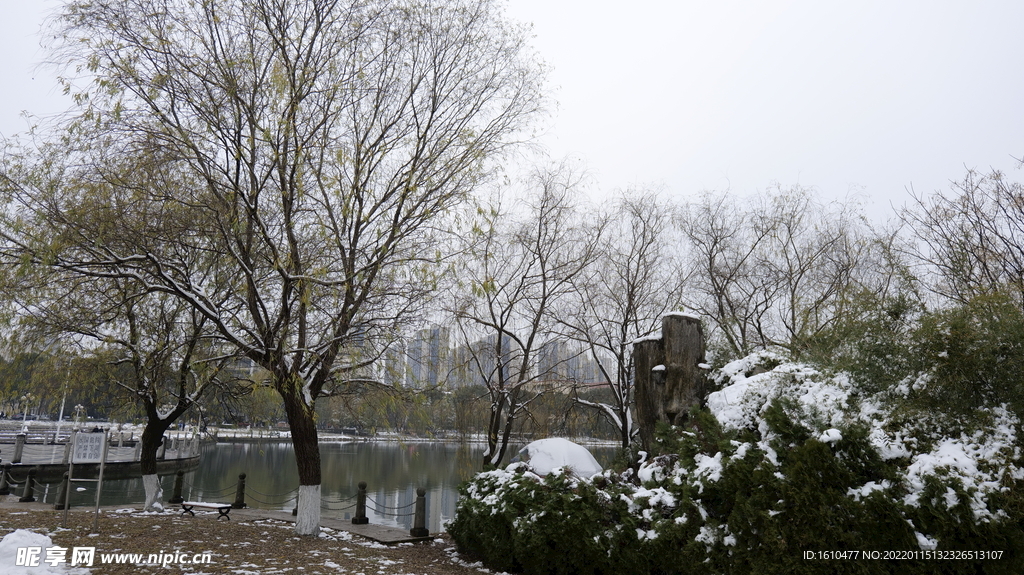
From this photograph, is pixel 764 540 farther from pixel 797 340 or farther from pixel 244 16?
pixel 244 16

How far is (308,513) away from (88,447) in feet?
13.1

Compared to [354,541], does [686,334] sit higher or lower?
higher

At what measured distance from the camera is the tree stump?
347 inches

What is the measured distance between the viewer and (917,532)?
4598 mm

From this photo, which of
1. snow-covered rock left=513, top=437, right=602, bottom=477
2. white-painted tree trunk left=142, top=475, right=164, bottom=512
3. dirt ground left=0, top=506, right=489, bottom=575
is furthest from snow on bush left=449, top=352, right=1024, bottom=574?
white-painted tree trunk left=142, top=475, right=164, bottom=512

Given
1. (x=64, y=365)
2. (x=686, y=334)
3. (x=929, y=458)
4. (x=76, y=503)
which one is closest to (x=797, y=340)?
(x=686, y=334)

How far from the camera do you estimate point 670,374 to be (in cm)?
900

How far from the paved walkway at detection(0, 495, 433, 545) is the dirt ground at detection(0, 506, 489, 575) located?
0.25 metres

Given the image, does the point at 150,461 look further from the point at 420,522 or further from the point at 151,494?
the point at 420,522

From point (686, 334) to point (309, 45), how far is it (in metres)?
7.76

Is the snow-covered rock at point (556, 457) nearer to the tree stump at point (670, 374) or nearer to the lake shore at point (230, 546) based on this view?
the tree stump at point (670, 374)

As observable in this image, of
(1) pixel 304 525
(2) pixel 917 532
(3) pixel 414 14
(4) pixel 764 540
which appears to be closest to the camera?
(2) pixel 917 532

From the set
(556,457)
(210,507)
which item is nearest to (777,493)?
(556,457)

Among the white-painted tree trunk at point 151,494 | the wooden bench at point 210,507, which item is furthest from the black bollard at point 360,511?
the white-painted tree trunk at point 151,494
